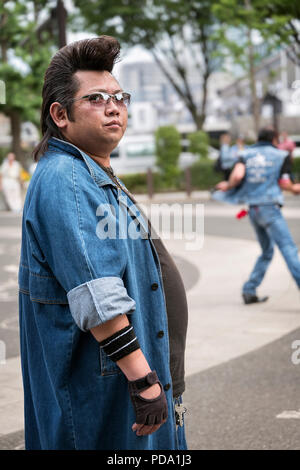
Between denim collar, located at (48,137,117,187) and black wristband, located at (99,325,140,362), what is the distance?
450 mm

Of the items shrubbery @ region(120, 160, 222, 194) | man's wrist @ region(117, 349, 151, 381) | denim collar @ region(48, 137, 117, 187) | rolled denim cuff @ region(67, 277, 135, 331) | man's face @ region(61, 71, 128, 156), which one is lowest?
shrubbery @ region(120, 160, 222, 194)

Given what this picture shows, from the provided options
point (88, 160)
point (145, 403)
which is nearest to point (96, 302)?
point (145, 403)

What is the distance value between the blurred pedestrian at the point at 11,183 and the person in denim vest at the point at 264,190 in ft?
43.1

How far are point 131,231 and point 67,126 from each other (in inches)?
15.4

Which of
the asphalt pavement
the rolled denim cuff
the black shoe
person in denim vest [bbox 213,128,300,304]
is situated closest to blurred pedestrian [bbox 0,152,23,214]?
the asphalt pavement

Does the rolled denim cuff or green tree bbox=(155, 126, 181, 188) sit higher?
the rolled denim cuff

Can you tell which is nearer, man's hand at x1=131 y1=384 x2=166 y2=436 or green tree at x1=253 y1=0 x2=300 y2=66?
man's hand at x1=131 y1=384 x2=166 y2=436

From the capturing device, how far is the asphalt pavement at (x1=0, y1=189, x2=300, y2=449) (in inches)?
149

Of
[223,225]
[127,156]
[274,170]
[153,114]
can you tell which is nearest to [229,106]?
[153,114]

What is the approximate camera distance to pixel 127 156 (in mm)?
31938

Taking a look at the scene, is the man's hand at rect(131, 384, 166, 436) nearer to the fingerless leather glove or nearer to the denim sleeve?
the fingerless leather glove
